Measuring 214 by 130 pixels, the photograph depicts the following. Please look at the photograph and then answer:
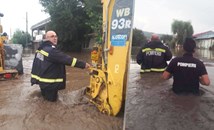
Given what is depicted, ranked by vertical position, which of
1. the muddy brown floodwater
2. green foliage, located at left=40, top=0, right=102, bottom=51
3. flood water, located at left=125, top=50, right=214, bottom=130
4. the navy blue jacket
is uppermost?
green foliage, located at left=40, top=0, right=102, bottom=51

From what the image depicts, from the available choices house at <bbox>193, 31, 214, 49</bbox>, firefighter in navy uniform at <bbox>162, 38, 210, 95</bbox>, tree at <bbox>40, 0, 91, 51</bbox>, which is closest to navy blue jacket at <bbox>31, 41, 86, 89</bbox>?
firefighter in navy uniform at <bbox>162, 38, 210, 95</bbox>

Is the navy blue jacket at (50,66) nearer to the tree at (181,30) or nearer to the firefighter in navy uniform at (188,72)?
the firefighter in navy uniform at (188,72)

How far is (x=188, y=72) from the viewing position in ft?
13.2

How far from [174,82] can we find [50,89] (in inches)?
111

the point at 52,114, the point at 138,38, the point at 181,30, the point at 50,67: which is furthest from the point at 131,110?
the point at 50,67

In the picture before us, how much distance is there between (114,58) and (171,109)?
1.41 m

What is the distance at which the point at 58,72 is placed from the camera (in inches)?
243

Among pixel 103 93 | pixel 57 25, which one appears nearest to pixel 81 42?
pixel 57 25

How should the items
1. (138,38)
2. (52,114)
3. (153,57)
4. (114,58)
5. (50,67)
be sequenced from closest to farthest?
1. (138,38)
2. (114,58)
3. (52,114)
4. (153,57)
5. (50,67)

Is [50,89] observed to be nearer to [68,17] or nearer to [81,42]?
[68,17]

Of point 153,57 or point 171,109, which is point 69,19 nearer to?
point 153,57

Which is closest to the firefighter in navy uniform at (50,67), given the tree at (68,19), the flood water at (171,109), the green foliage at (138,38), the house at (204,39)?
the green foliage at (138,38)

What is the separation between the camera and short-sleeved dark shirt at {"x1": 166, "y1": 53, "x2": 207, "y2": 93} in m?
3.95

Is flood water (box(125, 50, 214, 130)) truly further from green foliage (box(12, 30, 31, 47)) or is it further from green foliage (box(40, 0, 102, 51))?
green foliage (box(12, 30, 31, 47))
